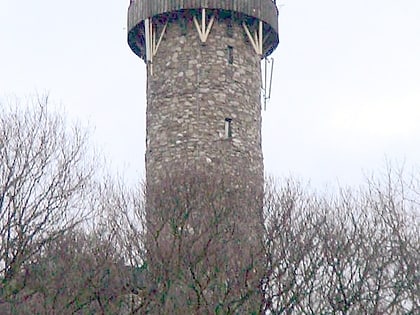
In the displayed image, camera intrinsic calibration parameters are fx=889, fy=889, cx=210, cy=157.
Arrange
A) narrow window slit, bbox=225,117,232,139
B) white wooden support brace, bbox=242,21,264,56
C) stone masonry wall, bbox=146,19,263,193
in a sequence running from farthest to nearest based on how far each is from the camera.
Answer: white wooden support brace, bbox=242,21,264,56
narrow window slit, bbox=225,117,232,139
stone masonry wall, bbox=146,19,263,193

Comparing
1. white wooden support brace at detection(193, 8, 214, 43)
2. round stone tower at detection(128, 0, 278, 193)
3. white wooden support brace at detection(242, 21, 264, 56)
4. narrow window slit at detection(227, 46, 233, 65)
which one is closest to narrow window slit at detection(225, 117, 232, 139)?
round stone tower at detection(128, 0, 278, 193)

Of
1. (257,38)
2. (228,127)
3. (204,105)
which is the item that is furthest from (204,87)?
(257,38)

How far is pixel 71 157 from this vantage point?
52.1 feet

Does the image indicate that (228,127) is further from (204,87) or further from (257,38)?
(257,38)

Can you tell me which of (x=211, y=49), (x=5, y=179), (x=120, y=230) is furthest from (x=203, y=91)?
(x=5, y=179)

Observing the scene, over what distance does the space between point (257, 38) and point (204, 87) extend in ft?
6.69

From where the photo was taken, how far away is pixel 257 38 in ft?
68.2

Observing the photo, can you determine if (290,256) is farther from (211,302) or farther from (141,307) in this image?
(141,307)

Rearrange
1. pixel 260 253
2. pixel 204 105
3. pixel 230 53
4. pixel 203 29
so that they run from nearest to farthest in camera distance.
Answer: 1. pixel 260 253
2. pixel 204 105
3. pixel 203 29
4. pixel 230 53

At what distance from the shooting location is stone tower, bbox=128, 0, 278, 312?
1955 centimetres

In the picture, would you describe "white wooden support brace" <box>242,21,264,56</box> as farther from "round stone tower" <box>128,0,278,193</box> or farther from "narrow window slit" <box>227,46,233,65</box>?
"narrow window slit" <box>227,46,233,65</box>

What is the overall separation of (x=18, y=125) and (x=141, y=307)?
388 centimetres

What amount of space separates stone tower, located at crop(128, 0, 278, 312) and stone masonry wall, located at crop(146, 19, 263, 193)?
0.02 metres

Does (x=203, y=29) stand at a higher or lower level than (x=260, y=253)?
higher
